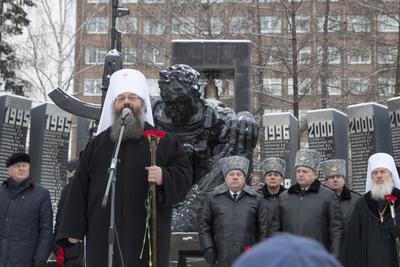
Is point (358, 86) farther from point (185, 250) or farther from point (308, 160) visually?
point (308, 160)

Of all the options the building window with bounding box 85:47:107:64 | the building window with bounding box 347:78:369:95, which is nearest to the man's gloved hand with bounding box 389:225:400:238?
the building window with bounding box 347:78:369:95

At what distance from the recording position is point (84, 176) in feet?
15.8

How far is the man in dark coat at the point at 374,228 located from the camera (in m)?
6.28

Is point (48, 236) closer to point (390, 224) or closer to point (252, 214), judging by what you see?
point (252, 214)

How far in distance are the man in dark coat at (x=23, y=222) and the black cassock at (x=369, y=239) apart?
2.83 meters

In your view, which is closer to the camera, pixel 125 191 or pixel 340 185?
pixel 125 191

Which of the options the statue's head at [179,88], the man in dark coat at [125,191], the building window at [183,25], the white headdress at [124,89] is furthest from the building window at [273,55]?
the man in dark coat at [125,191]

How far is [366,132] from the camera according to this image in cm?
1287

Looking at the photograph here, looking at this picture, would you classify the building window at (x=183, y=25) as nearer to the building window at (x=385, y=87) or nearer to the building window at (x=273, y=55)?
the building window at (x=273, y=55)

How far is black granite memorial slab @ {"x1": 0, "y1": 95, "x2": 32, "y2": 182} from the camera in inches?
490

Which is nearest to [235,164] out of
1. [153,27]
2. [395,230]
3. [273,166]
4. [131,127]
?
[273,166]

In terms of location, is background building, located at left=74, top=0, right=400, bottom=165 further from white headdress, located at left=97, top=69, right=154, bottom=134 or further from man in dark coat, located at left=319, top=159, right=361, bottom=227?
white headdress, located at left=97, top=69, right=154, bottom=134

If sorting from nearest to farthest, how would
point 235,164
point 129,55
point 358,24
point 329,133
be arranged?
1. point 235,164
2. point 329,133
3. point 358,24
4. point 129,55

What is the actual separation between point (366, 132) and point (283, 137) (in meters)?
1.60
